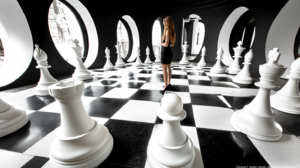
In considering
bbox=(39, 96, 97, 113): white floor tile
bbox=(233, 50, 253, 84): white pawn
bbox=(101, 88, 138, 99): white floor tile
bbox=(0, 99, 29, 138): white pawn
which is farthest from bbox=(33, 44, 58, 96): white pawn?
bbox=(233, 50, 253, 84): white pawn

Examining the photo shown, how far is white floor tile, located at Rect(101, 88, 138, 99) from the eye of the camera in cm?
135

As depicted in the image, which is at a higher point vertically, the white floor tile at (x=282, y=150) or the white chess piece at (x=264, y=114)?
the white chess piece at (x=264, y=114)

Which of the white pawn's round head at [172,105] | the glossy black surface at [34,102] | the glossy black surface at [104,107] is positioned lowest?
the glossy black surface at [104,107]

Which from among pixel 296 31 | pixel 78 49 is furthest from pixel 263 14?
pixel 78 49

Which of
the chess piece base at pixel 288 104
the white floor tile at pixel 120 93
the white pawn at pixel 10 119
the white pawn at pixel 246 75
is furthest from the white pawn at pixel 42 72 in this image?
the white pawn at pixel 246 75

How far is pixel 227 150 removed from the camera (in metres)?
0.62

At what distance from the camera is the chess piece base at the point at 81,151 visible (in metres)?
0.53

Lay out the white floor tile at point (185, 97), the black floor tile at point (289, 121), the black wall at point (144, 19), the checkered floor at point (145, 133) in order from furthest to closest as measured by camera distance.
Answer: the black wall at point (144, 19), the white floor tile at point (185, 97), the black floor tile at point (289, 121), the checkered floor at point (145, 133)

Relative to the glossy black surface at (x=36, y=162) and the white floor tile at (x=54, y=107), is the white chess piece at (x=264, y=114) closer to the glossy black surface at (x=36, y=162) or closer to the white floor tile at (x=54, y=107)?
the glossy black surface at (x=36, y=162)

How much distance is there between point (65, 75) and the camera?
7.97ft

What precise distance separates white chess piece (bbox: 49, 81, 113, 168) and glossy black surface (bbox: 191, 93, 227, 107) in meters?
0.90

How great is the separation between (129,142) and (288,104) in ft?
4.21

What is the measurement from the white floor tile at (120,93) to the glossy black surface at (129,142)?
48 cm

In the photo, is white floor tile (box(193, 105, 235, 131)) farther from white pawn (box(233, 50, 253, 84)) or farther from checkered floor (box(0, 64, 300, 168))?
white pawn (box(233, 50, 253, 84))
